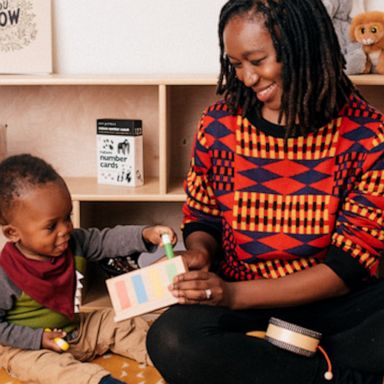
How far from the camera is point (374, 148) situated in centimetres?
131

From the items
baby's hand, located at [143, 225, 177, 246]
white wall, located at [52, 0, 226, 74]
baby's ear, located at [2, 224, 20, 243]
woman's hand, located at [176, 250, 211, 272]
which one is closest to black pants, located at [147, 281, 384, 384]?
woman's hand, located at [176, 250, 211, 272]

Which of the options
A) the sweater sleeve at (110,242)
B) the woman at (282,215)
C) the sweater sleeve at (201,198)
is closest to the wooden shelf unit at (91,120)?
the sweater sleeve at (110,242)

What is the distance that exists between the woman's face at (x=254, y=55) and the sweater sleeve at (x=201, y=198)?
189mm

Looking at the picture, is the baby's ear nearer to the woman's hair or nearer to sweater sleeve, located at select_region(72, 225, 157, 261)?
sweater sleeve, located at select_region(72, 225, 157, 261)

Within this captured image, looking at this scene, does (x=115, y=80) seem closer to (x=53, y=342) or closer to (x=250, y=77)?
(x=250, y=77)

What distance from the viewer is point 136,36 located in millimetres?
1985

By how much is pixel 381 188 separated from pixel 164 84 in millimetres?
702

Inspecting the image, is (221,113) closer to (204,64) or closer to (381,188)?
(381,188)

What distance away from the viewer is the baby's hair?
4.63ft

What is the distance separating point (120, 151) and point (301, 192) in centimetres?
73

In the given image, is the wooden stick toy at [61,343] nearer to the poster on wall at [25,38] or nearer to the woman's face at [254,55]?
the woman's face at [254,55]

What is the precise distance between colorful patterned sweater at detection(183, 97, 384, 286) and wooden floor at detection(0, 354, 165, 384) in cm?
31

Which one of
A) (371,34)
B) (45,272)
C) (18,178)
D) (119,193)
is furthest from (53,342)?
(371,34)

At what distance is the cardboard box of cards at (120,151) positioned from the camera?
75.1 inches
